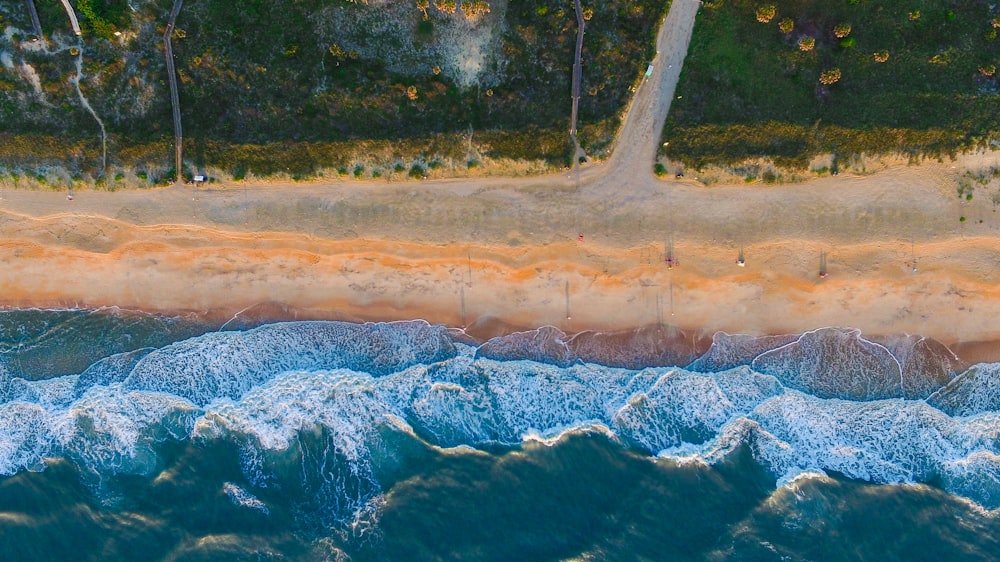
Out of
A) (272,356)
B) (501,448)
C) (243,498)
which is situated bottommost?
(243,498)

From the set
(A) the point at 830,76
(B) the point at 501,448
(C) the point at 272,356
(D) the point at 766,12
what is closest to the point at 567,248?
(B) the point at 501,448

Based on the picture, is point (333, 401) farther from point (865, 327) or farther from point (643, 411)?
point (865, 327)

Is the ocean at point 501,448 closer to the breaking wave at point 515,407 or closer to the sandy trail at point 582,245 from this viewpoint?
the breaking wave at point 515,407

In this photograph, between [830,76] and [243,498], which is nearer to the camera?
[830,76]

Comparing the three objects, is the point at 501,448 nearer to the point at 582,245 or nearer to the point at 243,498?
the point at 582,245

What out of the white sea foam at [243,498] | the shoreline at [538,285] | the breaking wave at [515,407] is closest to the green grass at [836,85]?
the shoreline at [538,285]

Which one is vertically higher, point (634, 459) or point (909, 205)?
point (909, 205)

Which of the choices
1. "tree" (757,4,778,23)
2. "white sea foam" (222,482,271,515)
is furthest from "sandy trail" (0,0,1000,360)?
"white sea foam" (222,482,271,515)

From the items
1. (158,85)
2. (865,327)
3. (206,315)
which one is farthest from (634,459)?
(158,85)
